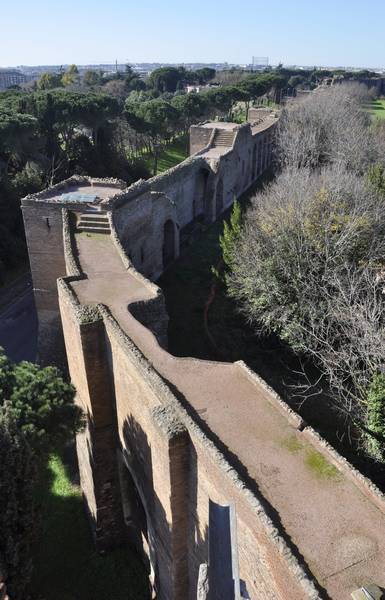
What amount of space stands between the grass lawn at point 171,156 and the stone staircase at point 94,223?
24.5 metres

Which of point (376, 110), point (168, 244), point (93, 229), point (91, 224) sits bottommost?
Answer: point (168, 244)

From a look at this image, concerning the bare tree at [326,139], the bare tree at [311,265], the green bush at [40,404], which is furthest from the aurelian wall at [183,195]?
the green bush at [40,404]

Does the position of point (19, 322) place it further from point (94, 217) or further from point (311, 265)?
point (311, 265)

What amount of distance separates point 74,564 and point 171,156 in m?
38.5

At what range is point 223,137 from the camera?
31.9 meters

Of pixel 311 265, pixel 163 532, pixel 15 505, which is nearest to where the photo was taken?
pixel 15 505

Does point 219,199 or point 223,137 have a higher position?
point 223,137

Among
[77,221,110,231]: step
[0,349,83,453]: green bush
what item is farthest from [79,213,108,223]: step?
[0,349,83,453]: green bush

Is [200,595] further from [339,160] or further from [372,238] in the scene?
[339,160]

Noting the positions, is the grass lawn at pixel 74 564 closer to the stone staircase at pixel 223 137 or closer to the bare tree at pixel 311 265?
the bare tree at pixel 311 265

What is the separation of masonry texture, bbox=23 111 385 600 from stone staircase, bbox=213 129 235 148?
1759 cm

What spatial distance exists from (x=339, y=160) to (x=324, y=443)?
68.0 ft

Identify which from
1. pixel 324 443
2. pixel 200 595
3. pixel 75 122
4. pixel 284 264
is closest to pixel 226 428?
pixel 324 443

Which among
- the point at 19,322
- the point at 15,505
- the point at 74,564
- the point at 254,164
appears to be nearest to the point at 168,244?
the point at 19,322
